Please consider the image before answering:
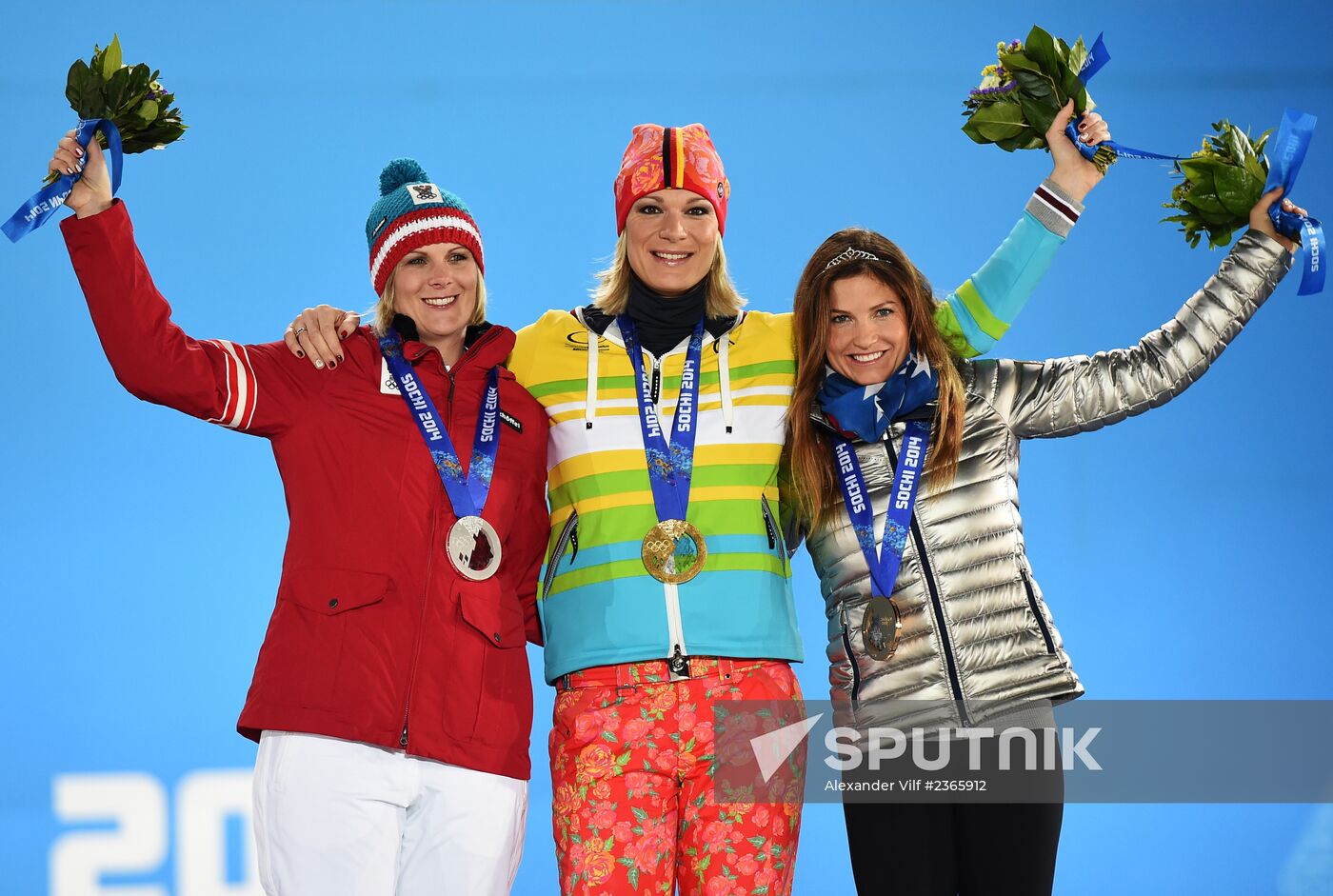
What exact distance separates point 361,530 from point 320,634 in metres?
0.17

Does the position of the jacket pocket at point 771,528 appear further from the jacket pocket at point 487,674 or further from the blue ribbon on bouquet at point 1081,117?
the blue ribbon on bouquet at point 1081,117

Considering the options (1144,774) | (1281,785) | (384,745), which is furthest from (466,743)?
(1281,785)

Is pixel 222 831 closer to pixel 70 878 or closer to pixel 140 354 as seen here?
pixel 70 878

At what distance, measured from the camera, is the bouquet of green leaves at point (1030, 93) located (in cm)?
242

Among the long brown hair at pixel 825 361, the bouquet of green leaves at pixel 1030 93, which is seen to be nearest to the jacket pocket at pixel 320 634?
the long brown hair at pixel 825 361

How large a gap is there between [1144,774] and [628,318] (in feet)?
7.84

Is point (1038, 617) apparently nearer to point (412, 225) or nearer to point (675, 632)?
point (675, 632)

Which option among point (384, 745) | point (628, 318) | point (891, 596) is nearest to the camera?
point (384, 745)

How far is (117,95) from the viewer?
7.34 ft

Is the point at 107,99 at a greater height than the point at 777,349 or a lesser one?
greater

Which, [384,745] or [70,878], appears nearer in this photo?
[384,745]

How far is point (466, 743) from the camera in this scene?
216cm

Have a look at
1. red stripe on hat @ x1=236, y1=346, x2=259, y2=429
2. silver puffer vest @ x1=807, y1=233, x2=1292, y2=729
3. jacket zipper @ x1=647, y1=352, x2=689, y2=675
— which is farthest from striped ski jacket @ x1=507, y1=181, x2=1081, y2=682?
red stripe on hat @ x1=236, y1=346, x2=259, y2=429

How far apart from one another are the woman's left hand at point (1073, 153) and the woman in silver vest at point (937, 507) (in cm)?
29
